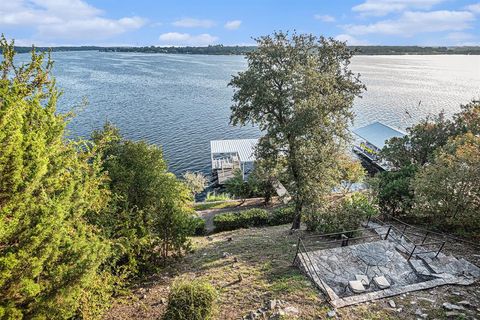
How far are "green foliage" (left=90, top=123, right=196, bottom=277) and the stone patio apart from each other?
5.57 meters

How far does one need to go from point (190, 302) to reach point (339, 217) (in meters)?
9.19

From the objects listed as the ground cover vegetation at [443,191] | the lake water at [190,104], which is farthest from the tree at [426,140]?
the lake water at [190,104]

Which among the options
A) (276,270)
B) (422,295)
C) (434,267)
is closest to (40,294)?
(276,270)

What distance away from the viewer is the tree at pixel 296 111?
1511 cm

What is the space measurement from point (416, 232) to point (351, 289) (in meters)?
6.89

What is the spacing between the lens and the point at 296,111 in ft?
49.0

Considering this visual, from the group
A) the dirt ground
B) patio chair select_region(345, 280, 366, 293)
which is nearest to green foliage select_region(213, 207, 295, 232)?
the dirt ground

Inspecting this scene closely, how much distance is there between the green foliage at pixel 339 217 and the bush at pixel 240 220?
19.3ft

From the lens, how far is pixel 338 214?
15320 millimetres

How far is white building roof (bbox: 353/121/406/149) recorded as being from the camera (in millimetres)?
41906

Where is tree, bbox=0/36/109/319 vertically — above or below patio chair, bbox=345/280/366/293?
above

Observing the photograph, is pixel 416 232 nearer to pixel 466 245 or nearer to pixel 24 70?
pixel 466 245

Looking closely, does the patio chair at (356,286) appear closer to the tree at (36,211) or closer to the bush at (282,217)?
the tree at (36,211)

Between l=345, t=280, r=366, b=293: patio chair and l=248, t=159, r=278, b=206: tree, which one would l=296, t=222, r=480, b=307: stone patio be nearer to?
l=345, t=280, r=366, b=293: patio chair
